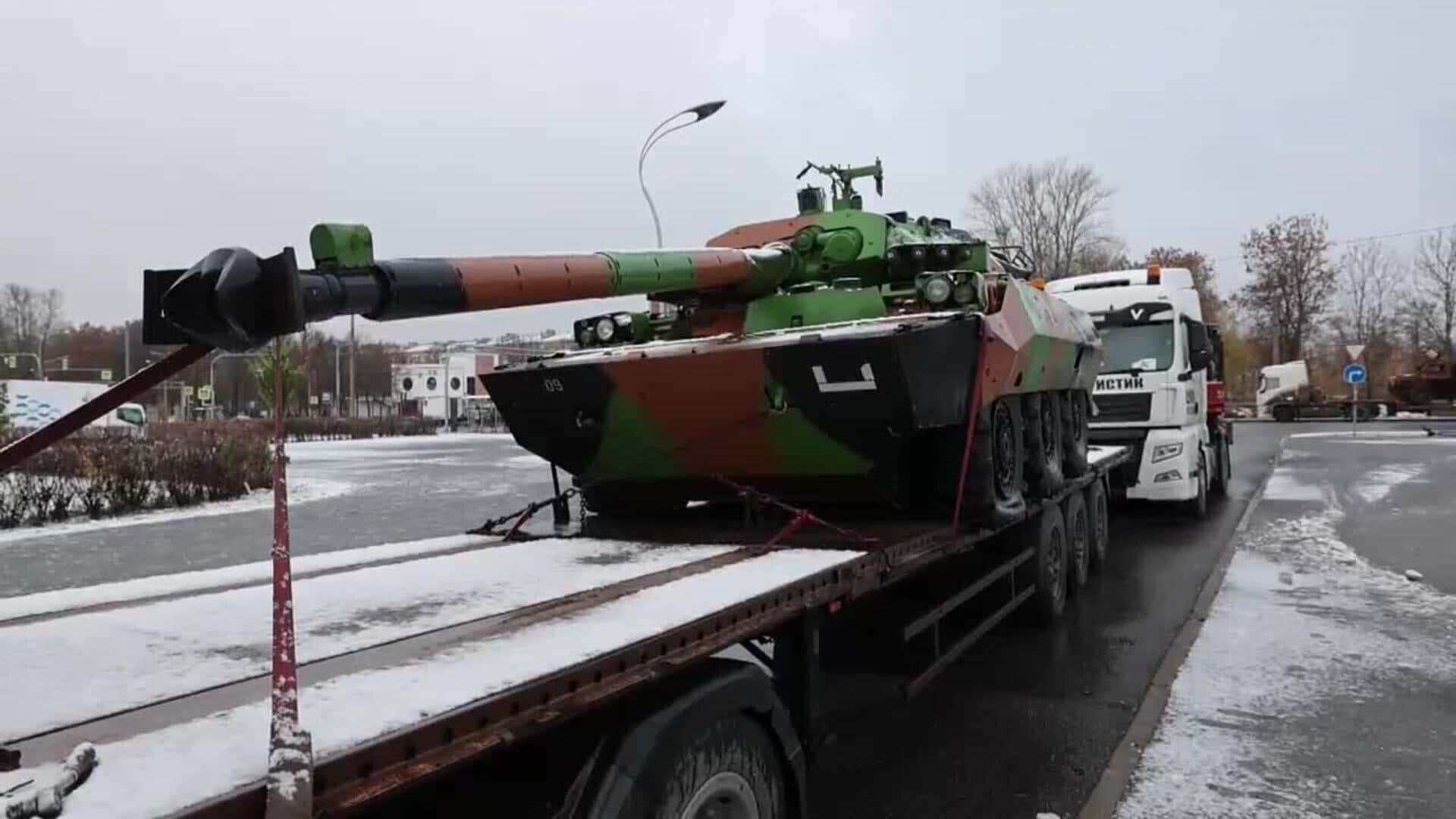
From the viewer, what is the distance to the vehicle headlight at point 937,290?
5941 millimetres

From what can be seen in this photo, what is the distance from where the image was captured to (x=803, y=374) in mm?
5594

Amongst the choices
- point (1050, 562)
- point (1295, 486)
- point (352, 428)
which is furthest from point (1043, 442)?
point (352, 428)

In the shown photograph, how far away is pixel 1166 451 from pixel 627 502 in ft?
27.9

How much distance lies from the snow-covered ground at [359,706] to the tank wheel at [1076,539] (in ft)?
18.8

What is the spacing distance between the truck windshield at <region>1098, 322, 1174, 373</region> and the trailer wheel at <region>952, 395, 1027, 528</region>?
680 centimetres

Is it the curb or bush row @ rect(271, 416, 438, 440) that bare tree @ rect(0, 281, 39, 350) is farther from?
the curb

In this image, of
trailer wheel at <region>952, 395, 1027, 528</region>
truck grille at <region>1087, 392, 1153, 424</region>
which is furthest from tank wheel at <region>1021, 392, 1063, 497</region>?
truck grille at <region>1087, 392, 1153, 424</region>

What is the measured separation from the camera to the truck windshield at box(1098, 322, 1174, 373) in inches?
519

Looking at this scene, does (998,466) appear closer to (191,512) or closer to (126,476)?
(191,512)

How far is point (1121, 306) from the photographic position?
13.5 metres

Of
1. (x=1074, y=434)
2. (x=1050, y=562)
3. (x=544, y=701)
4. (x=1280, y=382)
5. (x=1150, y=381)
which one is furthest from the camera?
(x=1280, y=382)

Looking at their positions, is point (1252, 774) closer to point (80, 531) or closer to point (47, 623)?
point (47, 623)

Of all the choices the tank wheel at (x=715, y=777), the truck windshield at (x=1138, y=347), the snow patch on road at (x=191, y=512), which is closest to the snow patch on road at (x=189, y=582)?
the tank wheel at (x=715, y=777)

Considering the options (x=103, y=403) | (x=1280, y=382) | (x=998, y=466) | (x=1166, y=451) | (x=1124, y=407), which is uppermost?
(x=1280, y=382)
